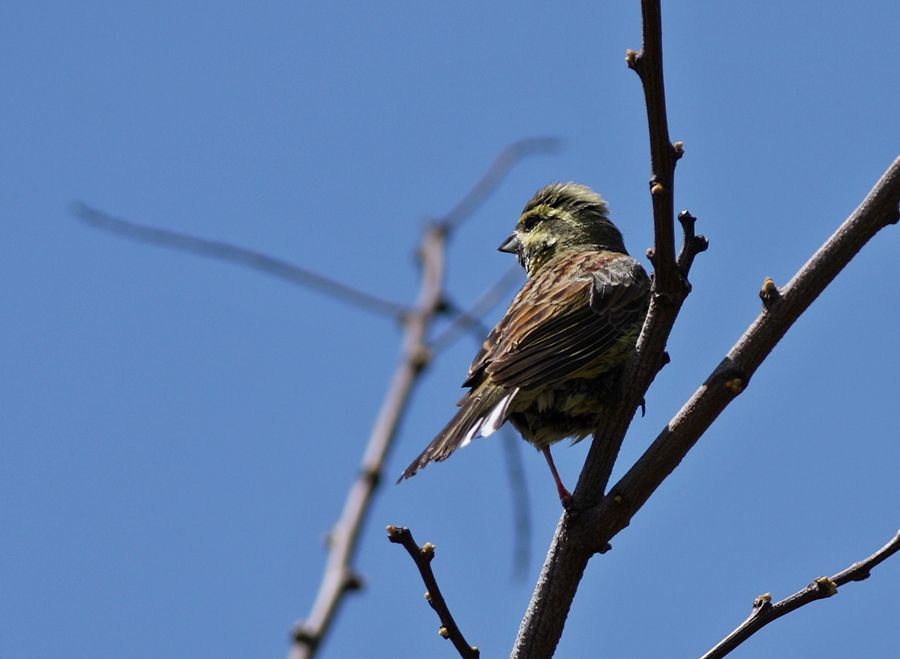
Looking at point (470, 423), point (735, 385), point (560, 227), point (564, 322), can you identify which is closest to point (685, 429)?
point (735, 385)

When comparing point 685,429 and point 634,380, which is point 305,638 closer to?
point 685,429

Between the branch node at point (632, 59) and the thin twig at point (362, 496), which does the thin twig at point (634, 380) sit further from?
the thin twig at point (362, 496)

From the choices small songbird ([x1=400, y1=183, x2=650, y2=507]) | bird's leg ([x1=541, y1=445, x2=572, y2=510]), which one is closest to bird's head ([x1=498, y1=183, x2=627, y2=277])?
small songbird ([x1=400, y1=183, x2=650, y2=507])

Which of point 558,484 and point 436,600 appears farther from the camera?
point 558,484

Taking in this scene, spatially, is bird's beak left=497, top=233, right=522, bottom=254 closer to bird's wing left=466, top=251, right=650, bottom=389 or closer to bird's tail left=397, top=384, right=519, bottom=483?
bird's wing left=466, top=251, right=650, bottom=389

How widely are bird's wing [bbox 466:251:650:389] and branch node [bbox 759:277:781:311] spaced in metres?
1.77

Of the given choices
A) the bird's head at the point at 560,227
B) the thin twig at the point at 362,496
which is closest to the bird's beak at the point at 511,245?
the bird's head at the point at 560,227

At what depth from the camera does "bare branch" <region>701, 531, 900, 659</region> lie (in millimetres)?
3605

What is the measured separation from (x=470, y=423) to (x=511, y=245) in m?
3.16

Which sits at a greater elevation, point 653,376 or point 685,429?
point 653,376

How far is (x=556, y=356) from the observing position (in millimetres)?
5617

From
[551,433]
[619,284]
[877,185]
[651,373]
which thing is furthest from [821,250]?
[619,284]

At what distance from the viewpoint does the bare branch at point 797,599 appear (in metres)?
3.61

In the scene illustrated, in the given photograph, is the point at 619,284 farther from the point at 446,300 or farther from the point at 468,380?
the point at 446,300
